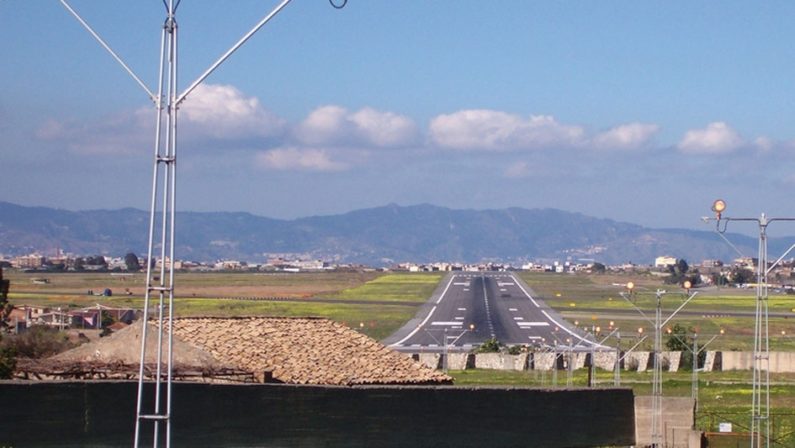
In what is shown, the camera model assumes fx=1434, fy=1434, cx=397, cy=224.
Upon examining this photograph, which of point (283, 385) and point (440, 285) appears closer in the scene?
point (283, 385)

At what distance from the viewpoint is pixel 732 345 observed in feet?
294

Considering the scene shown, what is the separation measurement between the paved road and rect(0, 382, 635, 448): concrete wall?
4201 centimetres

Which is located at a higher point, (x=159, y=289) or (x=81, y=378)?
(x=159, y=289)

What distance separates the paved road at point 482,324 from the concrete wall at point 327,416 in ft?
138

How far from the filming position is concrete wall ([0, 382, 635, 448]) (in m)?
32.2

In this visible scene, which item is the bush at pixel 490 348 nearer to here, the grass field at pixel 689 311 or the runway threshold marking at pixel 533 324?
the grass field at pixel 689 311

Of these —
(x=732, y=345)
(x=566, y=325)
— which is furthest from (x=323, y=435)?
(x=566, y=325)

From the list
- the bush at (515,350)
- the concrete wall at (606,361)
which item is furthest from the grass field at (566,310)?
the bush at (515,350)

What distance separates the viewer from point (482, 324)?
113438mm

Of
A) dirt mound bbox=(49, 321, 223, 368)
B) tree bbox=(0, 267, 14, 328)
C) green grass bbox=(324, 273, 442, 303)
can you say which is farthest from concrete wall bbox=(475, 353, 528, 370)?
green grass bbox=(324, 273, 442, 303)

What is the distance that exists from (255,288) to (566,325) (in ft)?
207

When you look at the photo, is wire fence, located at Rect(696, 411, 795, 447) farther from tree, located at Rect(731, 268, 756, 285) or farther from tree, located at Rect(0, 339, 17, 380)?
tree, located at Rect(731, 268, 756, 285)

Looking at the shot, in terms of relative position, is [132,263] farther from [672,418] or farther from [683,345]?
[672,418]

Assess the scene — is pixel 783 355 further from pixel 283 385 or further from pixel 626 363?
pixel 283 385
